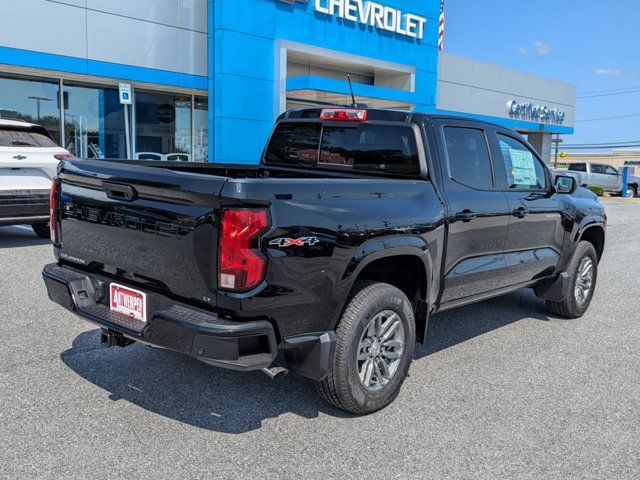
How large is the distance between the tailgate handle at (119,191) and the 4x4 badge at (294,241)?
89cm

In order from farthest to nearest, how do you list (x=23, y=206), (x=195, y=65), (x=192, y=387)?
(x=195, y=65)
(x=23, y=206)
(x=192, y=387)

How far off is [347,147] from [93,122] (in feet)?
43.7

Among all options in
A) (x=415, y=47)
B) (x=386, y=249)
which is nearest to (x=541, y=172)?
(x=386, y=249)

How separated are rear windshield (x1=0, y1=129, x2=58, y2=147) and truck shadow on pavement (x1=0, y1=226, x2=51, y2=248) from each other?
157 cm

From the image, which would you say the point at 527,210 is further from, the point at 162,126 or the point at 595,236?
the point at 162,126

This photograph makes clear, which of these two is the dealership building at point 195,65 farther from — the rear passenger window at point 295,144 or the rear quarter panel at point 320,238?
the rear quarter panel at point 320,238

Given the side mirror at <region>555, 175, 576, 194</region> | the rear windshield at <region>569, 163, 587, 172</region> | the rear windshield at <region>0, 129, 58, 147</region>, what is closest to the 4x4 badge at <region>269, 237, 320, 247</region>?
the side mirror at <region>555, 175, 576, 194</region>

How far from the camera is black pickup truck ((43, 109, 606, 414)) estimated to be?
3045 mm

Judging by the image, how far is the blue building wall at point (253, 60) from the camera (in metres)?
16.7

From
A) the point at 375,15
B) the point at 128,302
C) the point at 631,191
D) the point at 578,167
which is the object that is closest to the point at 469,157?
the point at 128,302

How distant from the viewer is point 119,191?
11.3 ft

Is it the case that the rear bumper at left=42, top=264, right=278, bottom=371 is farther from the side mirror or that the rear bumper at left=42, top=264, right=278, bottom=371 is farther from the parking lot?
the side mirror

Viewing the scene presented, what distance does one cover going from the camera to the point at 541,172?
568cm

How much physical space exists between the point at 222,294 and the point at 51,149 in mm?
6695
